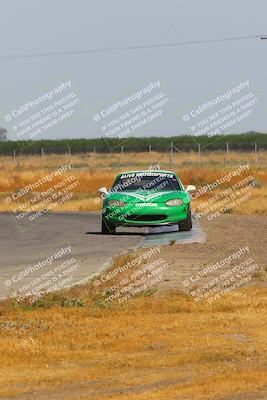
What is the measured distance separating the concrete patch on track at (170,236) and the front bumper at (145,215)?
13.4 inches

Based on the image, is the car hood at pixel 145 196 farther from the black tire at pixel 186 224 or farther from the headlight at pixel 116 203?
the black tire at pixel 186 224

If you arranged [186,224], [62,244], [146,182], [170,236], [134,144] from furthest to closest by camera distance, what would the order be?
[134,144], [146,182], [186,224], [170,236], [62,244]

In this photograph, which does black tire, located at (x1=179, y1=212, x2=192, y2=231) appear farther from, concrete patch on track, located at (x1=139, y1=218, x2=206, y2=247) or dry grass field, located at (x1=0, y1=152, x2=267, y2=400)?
dry grass field, located at (x1=0, y1=152, x2=267, y2=400)

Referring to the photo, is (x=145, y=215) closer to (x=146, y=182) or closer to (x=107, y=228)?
(x=107, y=228)

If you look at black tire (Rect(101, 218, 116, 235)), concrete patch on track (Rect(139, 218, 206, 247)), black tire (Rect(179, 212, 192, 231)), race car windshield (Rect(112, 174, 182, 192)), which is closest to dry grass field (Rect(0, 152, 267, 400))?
concrete patch on track (Rect(139, 218, 206, 247))

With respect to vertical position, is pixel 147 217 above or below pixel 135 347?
below

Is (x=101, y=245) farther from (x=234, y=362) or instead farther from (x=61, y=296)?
(x=234, y=362)

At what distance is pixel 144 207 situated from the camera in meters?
27.8

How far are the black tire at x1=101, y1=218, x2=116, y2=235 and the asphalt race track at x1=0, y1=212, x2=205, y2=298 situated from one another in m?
0.16

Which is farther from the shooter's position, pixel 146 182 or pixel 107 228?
pixel 146 182

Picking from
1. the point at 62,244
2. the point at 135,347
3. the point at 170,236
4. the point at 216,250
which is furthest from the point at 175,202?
the point at 135,347

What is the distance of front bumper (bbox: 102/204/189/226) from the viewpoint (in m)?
27.9

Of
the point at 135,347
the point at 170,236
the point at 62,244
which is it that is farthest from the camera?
the point at 170,236

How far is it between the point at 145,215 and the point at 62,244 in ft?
9.21
